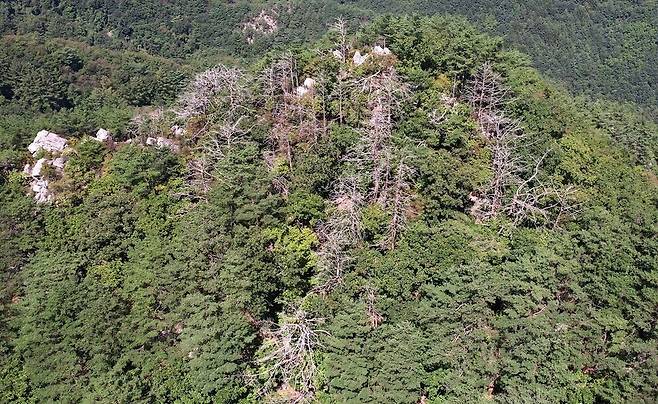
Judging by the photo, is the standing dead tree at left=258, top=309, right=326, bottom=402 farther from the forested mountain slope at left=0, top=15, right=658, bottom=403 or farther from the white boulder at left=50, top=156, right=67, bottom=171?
the white boulder at left=50, top=156, right=67, bottom=171

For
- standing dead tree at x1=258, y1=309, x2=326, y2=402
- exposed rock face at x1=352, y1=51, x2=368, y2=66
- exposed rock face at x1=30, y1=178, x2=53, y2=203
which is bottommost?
standing dead tree at x1=258, y1=309, x2=326, y2=402

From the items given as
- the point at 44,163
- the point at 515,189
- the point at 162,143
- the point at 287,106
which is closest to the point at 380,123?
the point at 287,106

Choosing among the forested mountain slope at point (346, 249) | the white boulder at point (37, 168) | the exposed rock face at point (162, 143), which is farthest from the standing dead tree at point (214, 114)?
the white boulder at point (37, 168)

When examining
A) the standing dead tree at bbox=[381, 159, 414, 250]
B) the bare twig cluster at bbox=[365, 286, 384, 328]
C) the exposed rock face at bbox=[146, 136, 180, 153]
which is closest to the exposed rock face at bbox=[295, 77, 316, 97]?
the exposed rock face at bbox=[146, 136, 180, 153]

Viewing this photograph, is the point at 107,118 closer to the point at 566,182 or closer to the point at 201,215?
the point at 201,215

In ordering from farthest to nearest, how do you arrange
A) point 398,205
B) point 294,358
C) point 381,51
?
point 381,51
point 398,205
point 294,358

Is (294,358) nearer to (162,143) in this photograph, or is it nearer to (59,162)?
(162,143)
